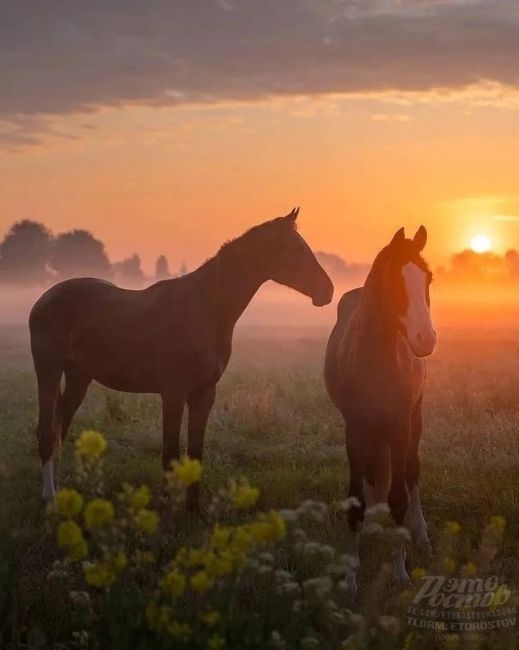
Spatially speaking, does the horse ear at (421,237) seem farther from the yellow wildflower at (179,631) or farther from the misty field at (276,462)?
the yellow wildflower at (179,631)

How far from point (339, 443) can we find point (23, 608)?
21.1 feet

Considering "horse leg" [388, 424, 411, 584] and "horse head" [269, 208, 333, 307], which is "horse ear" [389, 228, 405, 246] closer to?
"horse leg" [388, 424, 411, 584]

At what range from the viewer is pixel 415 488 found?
23.4 ft

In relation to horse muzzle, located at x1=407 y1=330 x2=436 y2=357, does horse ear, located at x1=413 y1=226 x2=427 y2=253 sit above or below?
above

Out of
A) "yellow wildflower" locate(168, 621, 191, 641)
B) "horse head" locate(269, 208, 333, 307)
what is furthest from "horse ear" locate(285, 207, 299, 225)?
"yellow wildflower" locate(168, 621, 191, 641)

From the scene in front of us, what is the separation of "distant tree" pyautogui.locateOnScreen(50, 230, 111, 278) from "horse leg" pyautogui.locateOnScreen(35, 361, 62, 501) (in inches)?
2671

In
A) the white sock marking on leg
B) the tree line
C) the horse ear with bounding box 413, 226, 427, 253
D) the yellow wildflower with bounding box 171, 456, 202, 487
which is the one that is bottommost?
the white sock marking on leg

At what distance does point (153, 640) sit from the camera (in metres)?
3.46

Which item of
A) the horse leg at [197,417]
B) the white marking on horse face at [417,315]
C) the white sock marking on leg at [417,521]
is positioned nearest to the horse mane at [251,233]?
the horse leg at [197,417]

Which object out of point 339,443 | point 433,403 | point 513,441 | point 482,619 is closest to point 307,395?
point 433,403

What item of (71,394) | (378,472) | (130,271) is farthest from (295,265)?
(130,271)

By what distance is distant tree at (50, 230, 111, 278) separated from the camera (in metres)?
75.1

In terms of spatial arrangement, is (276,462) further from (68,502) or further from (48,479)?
(68,502)

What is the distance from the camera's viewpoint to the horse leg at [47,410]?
27.0 feet
